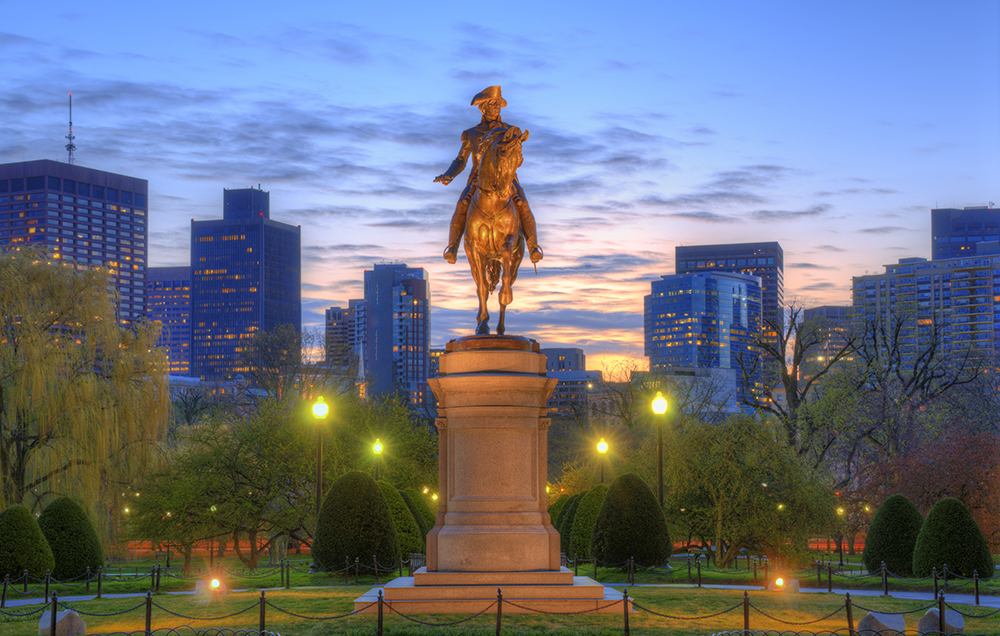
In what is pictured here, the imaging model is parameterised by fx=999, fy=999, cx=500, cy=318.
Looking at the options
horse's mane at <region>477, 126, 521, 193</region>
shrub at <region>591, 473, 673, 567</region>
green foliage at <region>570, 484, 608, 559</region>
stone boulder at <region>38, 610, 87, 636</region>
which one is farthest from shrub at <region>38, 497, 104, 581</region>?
horse's mane at <region>477, 126, 521, 193</region>

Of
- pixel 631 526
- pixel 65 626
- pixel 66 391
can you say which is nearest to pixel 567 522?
pixel 631 526

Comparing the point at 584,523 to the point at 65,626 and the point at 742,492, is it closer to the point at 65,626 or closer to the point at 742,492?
the point at 742,492

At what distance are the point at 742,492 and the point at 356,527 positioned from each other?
14476mm

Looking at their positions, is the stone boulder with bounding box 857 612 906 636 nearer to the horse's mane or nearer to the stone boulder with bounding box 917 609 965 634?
the stone boulder with bounding box 917 609 965 634

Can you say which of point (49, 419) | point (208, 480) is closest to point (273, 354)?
point (208, 480)

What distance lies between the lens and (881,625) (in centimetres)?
1468

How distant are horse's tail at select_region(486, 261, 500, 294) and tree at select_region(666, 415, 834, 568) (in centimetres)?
1730

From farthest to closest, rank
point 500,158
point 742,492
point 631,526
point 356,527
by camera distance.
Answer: point 742,492
point 631,526
point 356,527
point 500,158

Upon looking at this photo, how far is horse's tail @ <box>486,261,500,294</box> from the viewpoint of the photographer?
62.0 feet

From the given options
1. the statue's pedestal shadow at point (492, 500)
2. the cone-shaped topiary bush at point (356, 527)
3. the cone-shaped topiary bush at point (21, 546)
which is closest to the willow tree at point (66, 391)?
the cone-shaped topiary bush at point (21, 546)

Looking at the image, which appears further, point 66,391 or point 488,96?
point 66,391

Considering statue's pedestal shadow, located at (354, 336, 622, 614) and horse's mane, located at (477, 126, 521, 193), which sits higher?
horse's mane, located at (477, 126, 521, 193)

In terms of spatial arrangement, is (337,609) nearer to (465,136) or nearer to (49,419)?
(465,136)

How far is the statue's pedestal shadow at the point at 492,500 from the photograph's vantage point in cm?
1616
